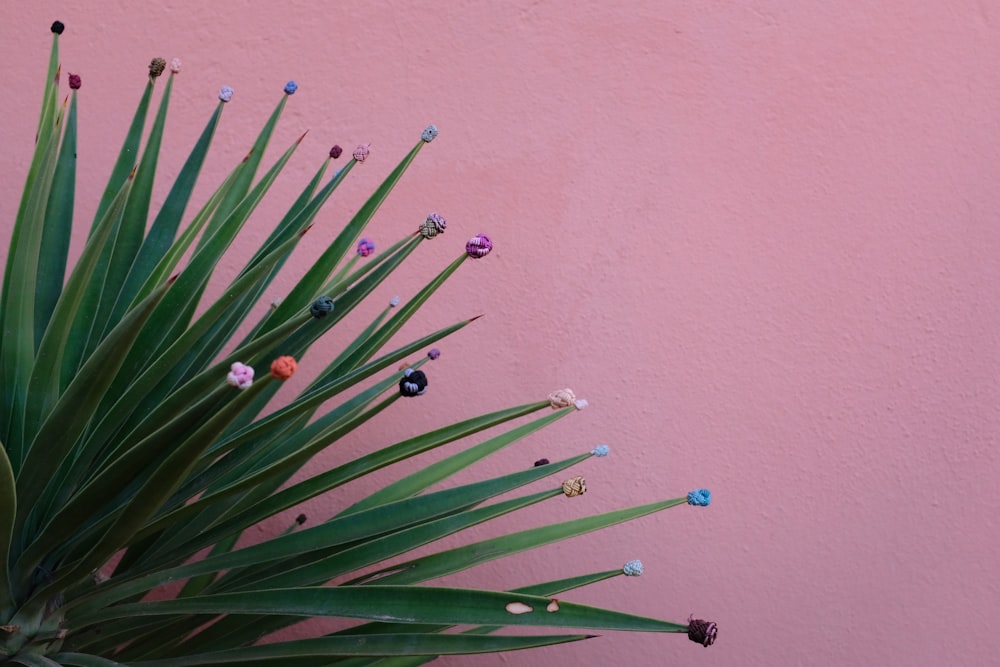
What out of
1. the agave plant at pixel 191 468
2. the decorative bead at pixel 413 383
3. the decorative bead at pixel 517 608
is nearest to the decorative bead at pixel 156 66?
the agave plant at pixel 191 468

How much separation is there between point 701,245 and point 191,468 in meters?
0.89

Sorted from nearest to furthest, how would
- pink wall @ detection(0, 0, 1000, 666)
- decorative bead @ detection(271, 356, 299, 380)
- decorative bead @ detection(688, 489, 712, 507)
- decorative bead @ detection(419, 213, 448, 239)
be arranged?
1. decorative bead @ detection(271, 356, 299, 380)
2. decorative bead @ detection(419, 213, 448, 239)
3. decorative bead @ detection(688, 489, 712, 507)
4. pink wall @ detection(0, 0, 1000, 666)

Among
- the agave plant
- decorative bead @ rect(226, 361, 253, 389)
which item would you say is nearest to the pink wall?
the agave plant

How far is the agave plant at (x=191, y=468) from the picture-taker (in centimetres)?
68

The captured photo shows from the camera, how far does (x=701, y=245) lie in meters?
1.35

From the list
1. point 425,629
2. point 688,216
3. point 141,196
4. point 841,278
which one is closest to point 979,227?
point 841,278

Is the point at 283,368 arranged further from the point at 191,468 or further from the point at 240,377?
the point at 191,468

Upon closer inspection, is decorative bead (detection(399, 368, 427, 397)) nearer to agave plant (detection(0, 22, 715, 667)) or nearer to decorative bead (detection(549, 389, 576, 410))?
agave plant (detection(0, 22, 715, 667))

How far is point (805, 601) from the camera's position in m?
1.28

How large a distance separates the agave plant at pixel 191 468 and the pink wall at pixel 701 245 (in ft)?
1.15

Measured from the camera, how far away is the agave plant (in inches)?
26.6

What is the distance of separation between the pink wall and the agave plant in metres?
0.35

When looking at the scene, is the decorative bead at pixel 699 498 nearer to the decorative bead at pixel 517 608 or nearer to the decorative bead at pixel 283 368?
the decorative bead at pixel 517 608

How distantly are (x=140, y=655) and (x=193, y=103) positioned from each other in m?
0.74
